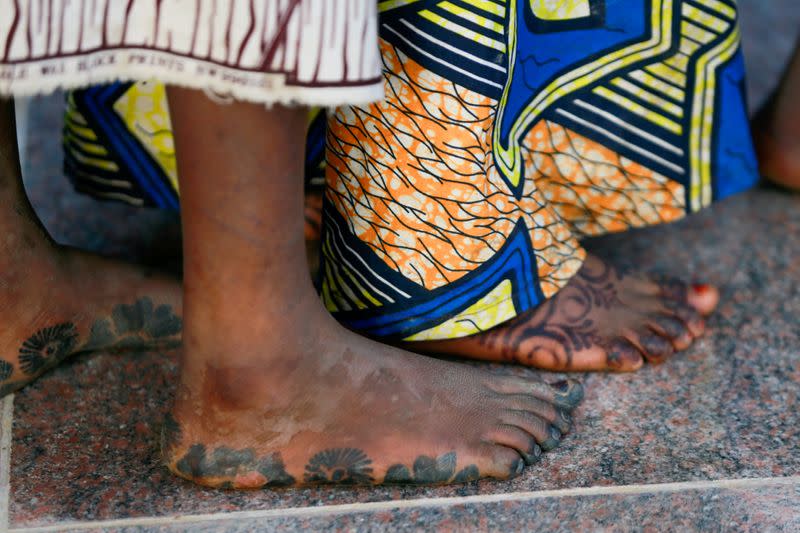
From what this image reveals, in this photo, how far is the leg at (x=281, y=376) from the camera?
0.83 m

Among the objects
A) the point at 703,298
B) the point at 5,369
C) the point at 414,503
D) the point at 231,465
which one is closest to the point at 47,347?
the point at 5,369

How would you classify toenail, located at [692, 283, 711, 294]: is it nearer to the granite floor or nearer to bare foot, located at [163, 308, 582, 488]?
the granite floor

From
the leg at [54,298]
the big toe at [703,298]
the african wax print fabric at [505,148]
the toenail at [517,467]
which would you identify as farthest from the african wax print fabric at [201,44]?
the big toe at [703,298]

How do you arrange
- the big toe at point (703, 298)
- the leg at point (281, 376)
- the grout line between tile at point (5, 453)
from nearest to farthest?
the leg at point (281, 376) < the grout line between tile at point (5, 453) < the big toe at point (703, 298)

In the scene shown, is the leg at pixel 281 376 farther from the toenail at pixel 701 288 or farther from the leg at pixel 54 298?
the toenail at pixel 701 288

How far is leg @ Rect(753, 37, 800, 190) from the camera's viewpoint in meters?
1.55

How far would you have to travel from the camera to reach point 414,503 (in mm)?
951

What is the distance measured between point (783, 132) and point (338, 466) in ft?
3.48

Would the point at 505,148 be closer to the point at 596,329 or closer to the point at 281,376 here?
the point at 596,329

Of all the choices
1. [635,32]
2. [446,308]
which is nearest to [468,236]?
[446,308]

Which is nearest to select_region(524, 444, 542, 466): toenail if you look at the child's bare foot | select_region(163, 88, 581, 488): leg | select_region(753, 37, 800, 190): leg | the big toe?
select_region(163, 88, 581, 488): leg

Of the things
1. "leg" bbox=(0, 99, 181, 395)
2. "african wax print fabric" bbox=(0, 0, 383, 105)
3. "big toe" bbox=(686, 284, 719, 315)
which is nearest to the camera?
"african wax print fabric" bbox=(0, 0, 383, 105)

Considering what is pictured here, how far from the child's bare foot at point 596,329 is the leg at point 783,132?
Result: 0.45 meters

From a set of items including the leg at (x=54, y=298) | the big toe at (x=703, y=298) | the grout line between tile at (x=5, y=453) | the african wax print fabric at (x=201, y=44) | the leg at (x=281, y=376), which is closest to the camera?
the african wax print fabric at (x=201, y=44)
